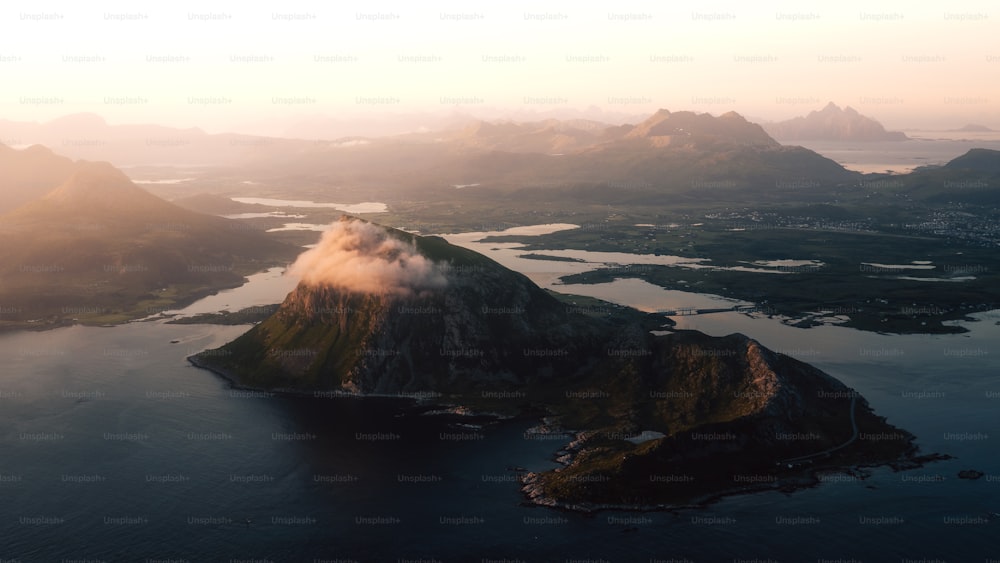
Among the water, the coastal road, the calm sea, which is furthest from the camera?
the coastal road

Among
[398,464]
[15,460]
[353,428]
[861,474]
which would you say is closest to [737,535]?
[861,474]

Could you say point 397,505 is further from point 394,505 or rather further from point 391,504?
point 391,504

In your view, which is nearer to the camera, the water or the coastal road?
the water

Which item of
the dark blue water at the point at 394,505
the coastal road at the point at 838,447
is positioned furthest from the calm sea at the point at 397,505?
the coastal road at the point at 838,447

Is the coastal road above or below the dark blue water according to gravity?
above

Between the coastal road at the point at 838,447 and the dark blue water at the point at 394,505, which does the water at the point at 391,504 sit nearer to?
the dark blue water at the point at 394,505

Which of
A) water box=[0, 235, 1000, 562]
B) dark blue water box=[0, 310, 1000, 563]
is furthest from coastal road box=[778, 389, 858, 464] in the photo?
dark blue water box=[0, 310, 1000, 563]

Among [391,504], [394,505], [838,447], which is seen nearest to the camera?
[394,505]

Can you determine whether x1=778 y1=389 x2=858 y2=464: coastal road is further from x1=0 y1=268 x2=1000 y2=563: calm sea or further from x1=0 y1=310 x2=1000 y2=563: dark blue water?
x1=0 y1=310 x2=1000 y2=563: dark blue water

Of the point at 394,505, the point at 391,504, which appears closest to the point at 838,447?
the point at 394,505

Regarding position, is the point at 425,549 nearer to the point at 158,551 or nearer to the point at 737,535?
the point at 158,551
